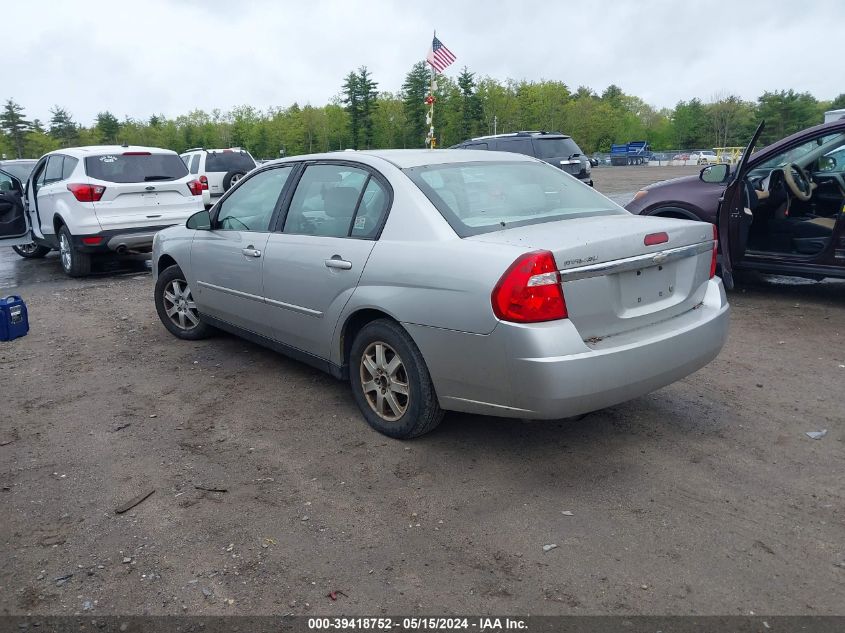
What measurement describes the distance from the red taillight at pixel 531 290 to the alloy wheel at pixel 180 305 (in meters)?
3.59

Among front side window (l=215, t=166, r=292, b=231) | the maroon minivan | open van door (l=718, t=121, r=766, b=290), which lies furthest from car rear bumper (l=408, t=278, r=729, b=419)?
the maroon minivan

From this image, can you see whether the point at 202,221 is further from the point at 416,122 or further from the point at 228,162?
the point at 416,122

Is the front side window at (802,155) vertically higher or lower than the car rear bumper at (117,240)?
higher

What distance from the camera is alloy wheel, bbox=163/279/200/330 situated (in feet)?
20.3

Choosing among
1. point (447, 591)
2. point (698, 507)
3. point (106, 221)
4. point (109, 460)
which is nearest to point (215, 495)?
point (109, 460)

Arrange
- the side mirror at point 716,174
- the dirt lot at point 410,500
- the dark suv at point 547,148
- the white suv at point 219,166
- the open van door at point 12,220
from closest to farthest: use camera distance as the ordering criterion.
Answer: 1. the dirt lot at point 410,500
2. the side mirror at point 716,174
3. the open van door at point 12,220
4. the dark suv at point 547,148
5. the white suv at point 219,166

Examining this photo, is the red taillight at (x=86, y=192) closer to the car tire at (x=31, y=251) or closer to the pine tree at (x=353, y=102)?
the car tire at (x=31, y=251)

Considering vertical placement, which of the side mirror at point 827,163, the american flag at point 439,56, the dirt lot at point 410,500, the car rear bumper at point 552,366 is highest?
the american flag at point 439,56

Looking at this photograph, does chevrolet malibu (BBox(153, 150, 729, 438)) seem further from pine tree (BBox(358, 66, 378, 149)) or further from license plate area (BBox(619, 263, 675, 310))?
pine tree (BBox(358, 66, 378, 149))

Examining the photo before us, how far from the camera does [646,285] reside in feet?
12.2

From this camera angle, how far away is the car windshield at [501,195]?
3.93 metres

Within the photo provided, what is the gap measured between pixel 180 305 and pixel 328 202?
2.38m

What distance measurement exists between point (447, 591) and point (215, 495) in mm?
1402

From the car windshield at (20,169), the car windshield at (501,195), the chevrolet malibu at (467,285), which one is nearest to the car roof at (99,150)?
the car windshield at (20,169)
